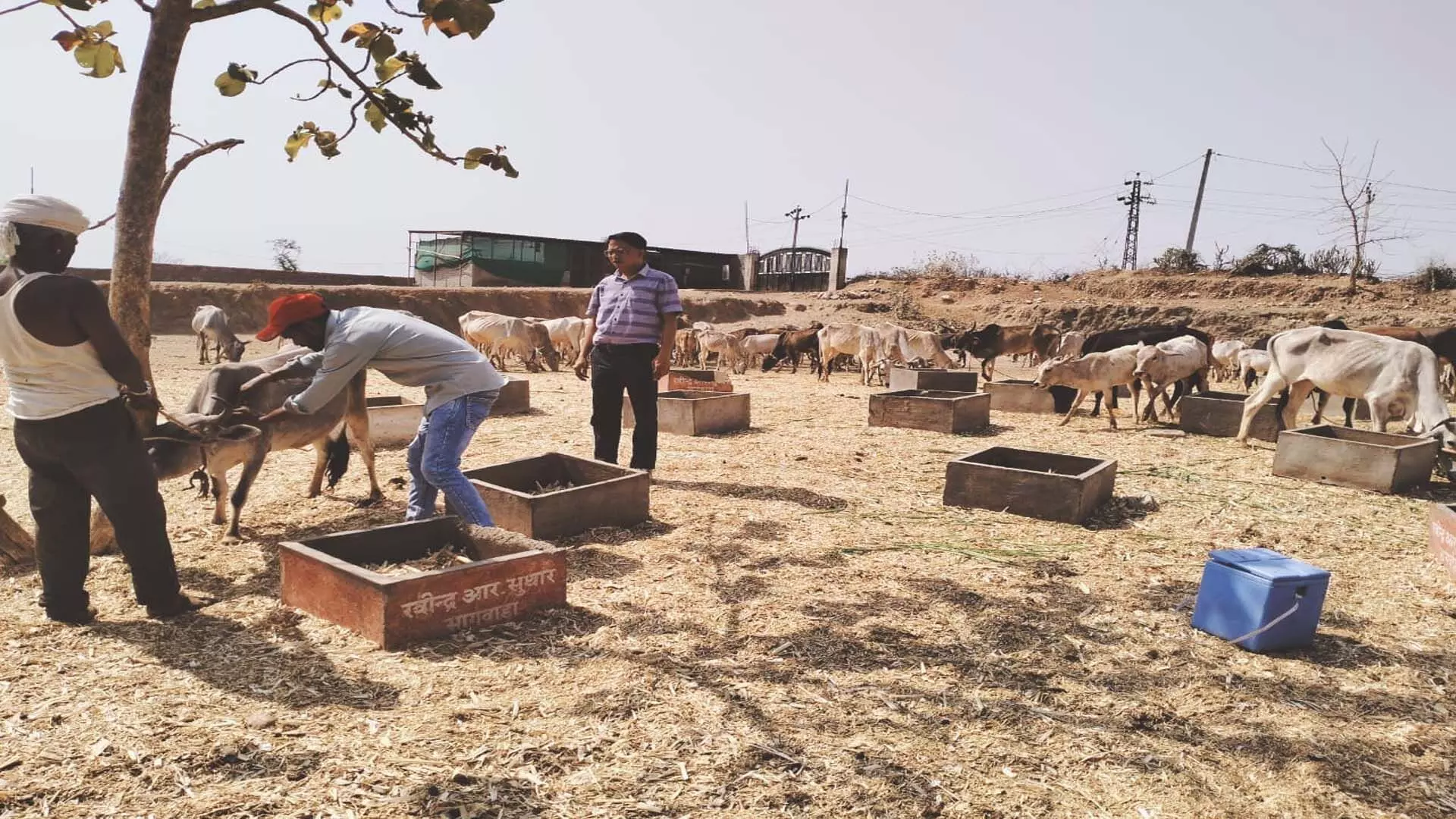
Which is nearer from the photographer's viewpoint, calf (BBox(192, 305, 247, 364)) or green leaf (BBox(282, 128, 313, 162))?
green leaf (BBox(282, 128, 313, 162))

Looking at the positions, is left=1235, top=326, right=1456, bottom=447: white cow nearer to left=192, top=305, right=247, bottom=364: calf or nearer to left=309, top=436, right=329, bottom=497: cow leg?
left=309, top=436, right=329, bottom=497: cow leg

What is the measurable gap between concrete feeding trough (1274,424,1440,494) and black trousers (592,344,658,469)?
651cm

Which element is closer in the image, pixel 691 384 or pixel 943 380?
pixel 691 384

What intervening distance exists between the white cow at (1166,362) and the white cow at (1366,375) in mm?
1769

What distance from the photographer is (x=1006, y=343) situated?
22.1 meters

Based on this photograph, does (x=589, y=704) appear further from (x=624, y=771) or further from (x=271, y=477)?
(x=271, y=477)

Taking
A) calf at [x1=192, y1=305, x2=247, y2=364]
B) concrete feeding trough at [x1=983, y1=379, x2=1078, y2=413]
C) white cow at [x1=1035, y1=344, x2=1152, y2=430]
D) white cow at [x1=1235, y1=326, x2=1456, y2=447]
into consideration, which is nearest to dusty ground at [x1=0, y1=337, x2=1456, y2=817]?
white cow at [x1=1235, y1=326, x2=1456, y2=447]

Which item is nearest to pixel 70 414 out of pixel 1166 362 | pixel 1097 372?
pixel 1097 372

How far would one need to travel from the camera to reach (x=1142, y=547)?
640 centimetres

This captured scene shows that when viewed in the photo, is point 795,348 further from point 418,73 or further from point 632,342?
point 418,73

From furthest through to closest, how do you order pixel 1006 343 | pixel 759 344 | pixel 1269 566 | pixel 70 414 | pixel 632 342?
pixel 759 344
pixel 1006 343
pixel 632 342
pixel 1269 566
pixel 70 414

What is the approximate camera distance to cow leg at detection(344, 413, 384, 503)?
719 cm

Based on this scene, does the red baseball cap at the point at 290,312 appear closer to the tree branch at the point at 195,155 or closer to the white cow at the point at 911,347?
the tree branch at the point at 195,155

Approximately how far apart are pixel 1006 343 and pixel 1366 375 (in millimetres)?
12142
